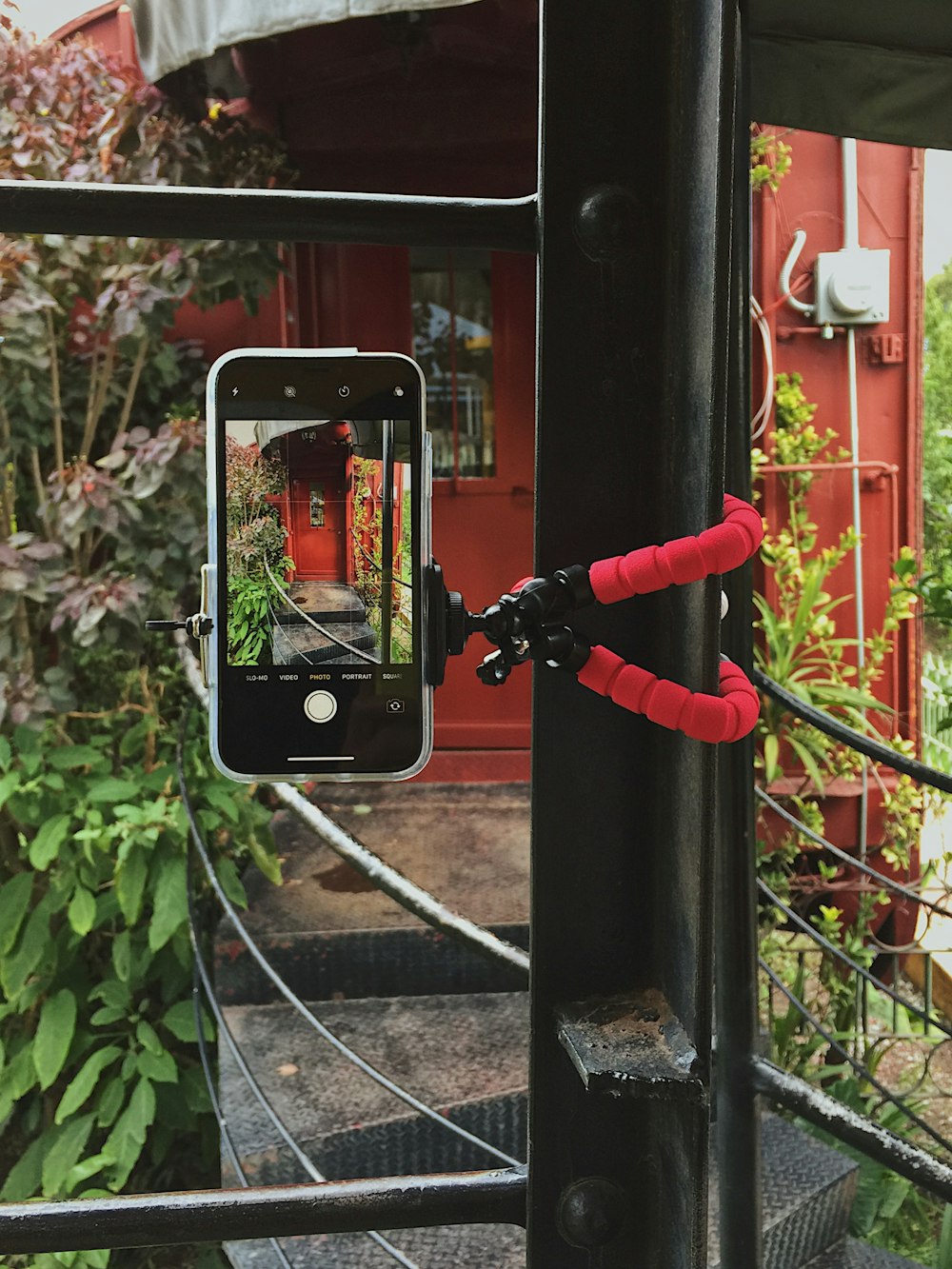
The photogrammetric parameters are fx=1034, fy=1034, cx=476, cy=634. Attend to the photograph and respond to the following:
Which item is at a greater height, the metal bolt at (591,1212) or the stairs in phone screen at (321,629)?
the stairs in phone screen at (321,629)

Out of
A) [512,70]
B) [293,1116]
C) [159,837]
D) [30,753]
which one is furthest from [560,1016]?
[512,70]

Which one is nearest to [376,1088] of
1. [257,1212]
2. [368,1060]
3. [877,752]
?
[368,1060]

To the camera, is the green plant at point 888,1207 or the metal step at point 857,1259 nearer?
the metal step at point 857,1259

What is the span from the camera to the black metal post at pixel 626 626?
44cm

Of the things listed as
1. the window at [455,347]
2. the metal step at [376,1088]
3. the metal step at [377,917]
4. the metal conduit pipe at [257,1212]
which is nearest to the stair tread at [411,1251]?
the metal step at [376,1088]

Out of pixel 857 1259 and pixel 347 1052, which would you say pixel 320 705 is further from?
pixel 857 1259

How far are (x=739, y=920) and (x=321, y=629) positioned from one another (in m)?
0.76

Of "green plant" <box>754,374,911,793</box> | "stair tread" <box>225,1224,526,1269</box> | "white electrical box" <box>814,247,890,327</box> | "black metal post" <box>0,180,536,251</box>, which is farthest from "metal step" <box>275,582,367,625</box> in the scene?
"white electrical box" <box>814,247,890,327</box>

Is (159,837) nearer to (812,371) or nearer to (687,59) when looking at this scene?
(687,59)

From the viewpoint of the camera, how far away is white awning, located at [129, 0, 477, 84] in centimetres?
222

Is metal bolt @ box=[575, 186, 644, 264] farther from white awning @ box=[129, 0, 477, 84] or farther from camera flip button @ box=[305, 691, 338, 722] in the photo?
white awning @ box=[129, 0, 477, 84]

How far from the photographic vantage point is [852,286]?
11.4 ft

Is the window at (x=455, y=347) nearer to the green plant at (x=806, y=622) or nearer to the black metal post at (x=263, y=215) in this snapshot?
the green plant at (x=806, y=622)

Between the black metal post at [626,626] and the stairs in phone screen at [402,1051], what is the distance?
4.45 ft
